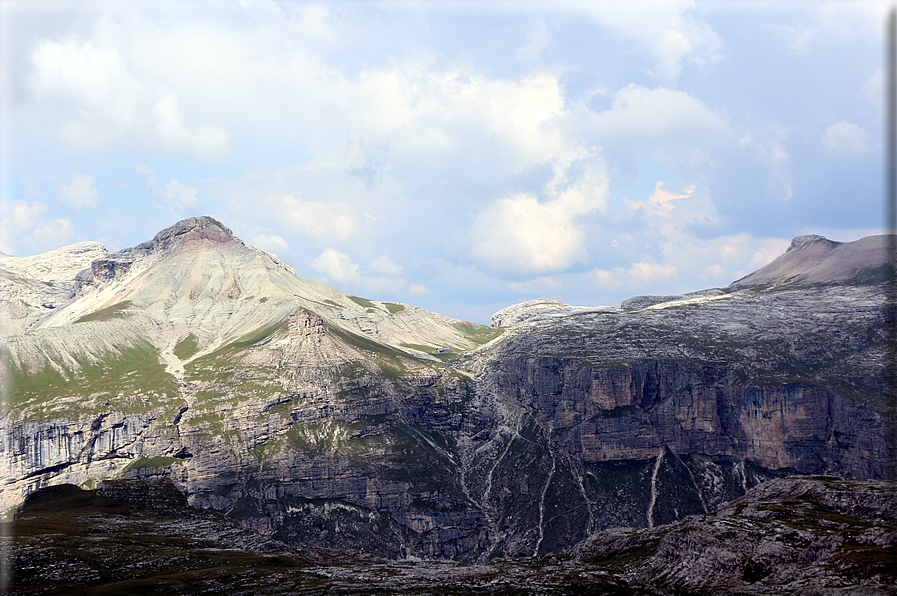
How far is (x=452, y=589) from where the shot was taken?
195875mm

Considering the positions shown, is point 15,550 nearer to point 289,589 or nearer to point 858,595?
point 289,589

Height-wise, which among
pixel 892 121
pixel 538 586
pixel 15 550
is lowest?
pixel 538 586

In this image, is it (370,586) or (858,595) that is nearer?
(858,595)

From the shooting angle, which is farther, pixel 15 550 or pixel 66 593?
pixel 15 550

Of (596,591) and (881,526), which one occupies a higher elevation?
(881,526)

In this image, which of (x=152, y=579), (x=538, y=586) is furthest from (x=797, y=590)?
(x=152, y=579)

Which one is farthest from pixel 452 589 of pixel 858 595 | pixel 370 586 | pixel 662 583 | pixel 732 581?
pixel 858 595

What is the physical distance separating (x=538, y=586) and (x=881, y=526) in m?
101

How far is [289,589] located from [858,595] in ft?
466

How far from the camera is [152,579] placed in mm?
188625

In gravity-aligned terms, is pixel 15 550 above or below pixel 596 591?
above

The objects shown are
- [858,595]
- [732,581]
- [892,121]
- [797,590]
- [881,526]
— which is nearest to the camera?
[892,121]

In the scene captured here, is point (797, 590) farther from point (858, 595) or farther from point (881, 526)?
point (881, 526)

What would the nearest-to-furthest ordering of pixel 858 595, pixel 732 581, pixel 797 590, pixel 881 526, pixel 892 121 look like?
pixel 892 121
pixel 858 595
pixel 797 590
pixel 732 581
pixel 881 526
